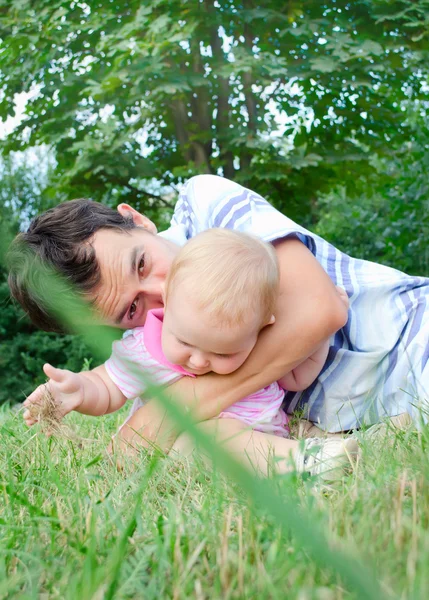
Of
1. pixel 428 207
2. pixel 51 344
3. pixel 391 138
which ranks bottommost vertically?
pixel 51 344

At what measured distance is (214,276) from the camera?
1.64m

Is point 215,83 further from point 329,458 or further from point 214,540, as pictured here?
point 214,540

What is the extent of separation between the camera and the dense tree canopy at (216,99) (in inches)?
195

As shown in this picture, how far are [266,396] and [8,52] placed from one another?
453 cm

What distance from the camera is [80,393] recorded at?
188cm

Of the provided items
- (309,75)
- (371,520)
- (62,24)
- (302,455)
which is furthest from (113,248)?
(62,24)

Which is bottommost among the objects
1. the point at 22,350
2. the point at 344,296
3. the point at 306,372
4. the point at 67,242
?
the point at 22,350

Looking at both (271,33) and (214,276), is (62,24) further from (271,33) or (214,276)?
(214,276)

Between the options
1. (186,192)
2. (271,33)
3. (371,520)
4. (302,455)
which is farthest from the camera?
(271,33)

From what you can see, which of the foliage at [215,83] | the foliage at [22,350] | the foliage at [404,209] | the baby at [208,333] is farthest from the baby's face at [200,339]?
the foliage at [404,209]

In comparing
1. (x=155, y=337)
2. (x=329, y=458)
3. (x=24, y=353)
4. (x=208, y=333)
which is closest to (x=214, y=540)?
(x=329, y=458)

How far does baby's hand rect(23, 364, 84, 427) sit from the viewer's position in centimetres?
182

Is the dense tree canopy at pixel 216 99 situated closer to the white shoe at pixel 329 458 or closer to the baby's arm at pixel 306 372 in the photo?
the baby's arm at pixel 306 372

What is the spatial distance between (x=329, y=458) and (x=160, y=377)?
23.8 inches
